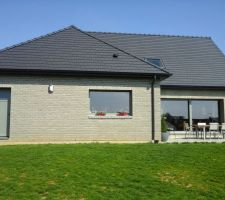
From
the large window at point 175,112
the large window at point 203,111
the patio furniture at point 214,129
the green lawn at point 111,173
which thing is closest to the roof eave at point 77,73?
the patio furniture at point 214,129

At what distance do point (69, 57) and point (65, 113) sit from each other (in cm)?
299

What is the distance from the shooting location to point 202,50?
27.4 meters

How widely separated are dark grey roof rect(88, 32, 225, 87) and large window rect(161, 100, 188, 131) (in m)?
1.43

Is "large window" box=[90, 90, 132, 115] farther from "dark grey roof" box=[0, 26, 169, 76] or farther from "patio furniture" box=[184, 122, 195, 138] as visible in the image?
"patio furniture" box=[184, 122, 195, 138]

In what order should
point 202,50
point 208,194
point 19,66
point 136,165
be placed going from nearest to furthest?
point 208,194
point 136,165
point 19,66
point 202,50

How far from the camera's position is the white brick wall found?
17.5 m

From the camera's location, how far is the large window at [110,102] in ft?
61.1

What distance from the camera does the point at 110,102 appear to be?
738 inches

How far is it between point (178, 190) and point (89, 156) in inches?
159

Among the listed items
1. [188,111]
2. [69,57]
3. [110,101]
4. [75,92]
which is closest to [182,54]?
[188,111]

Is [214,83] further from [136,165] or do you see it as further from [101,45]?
[136,165]

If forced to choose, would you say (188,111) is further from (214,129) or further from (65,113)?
(65,113)

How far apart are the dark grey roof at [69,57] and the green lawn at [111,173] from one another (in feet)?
17.1

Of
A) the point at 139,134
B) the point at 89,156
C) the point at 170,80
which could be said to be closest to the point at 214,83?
the point at 170,80
